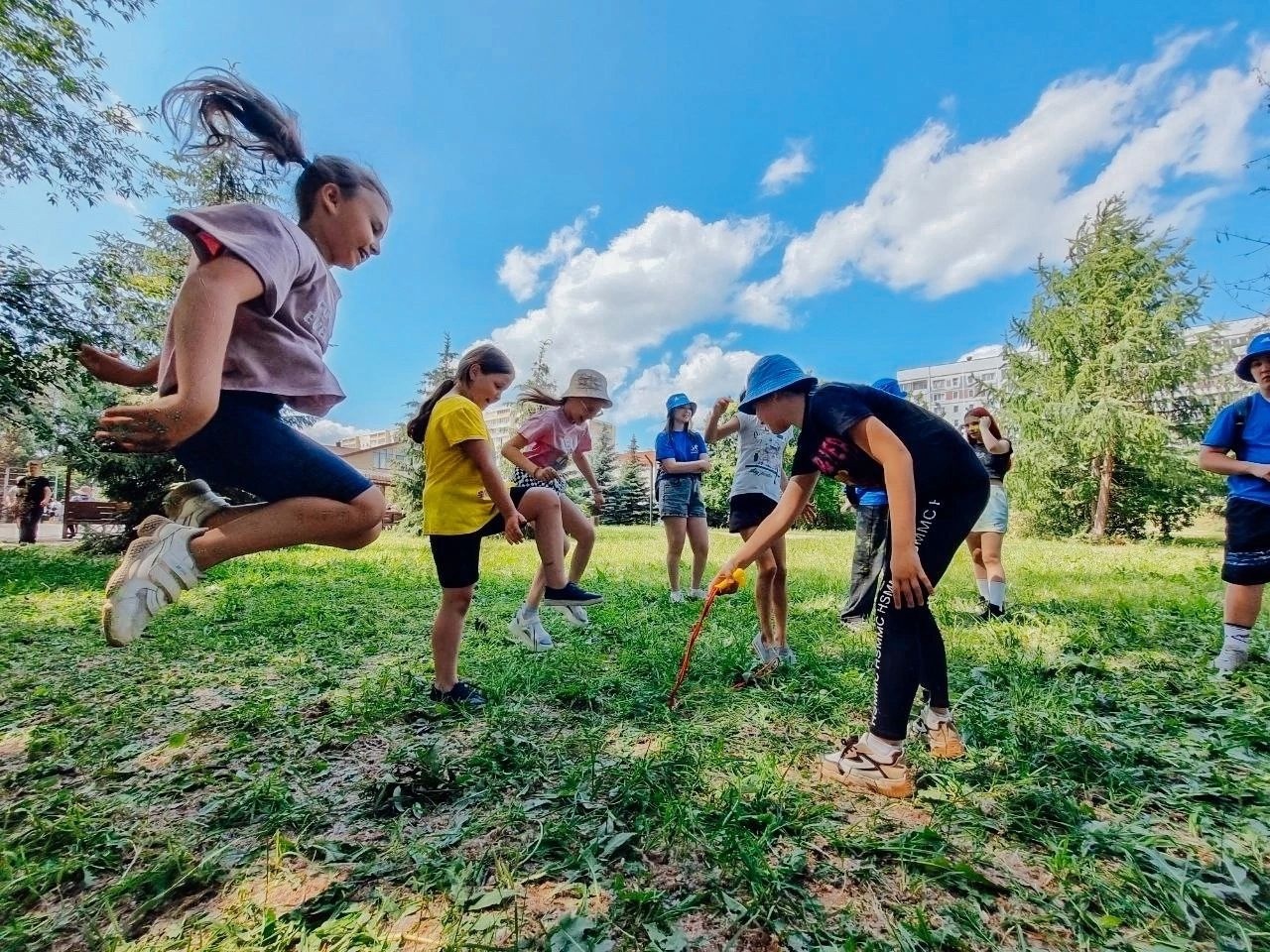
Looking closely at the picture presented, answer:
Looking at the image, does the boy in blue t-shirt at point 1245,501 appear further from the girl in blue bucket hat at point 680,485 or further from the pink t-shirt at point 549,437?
the pink t-shirt at point 549,437

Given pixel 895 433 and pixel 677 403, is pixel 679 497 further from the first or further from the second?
pixel 895 433

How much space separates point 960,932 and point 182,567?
92.1 inches

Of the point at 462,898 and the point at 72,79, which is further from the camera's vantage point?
the point at 72,79

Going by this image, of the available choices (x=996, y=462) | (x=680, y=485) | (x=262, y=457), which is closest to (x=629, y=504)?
(x=680, y=485)

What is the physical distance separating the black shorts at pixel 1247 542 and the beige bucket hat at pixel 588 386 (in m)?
3.97

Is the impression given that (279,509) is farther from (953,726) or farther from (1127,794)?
(1127,794)

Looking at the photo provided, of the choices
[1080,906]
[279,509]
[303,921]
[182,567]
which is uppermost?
[279,509]

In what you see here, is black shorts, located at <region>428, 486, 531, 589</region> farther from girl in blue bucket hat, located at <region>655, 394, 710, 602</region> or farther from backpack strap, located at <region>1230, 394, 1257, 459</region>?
backpack strap, located at <region>1230, 394, 1257, 459</region>

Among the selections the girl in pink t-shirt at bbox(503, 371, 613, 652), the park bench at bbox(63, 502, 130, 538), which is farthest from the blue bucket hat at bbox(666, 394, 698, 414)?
the park bench at bbox(63, 502, 130, 538)

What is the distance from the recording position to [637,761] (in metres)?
2.27

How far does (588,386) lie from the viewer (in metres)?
4.55

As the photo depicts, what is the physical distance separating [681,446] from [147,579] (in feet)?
16.2

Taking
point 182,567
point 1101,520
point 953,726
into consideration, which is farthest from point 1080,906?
point 1101,520

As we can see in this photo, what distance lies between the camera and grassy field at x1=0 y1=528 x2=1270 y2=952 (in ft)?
4.89
